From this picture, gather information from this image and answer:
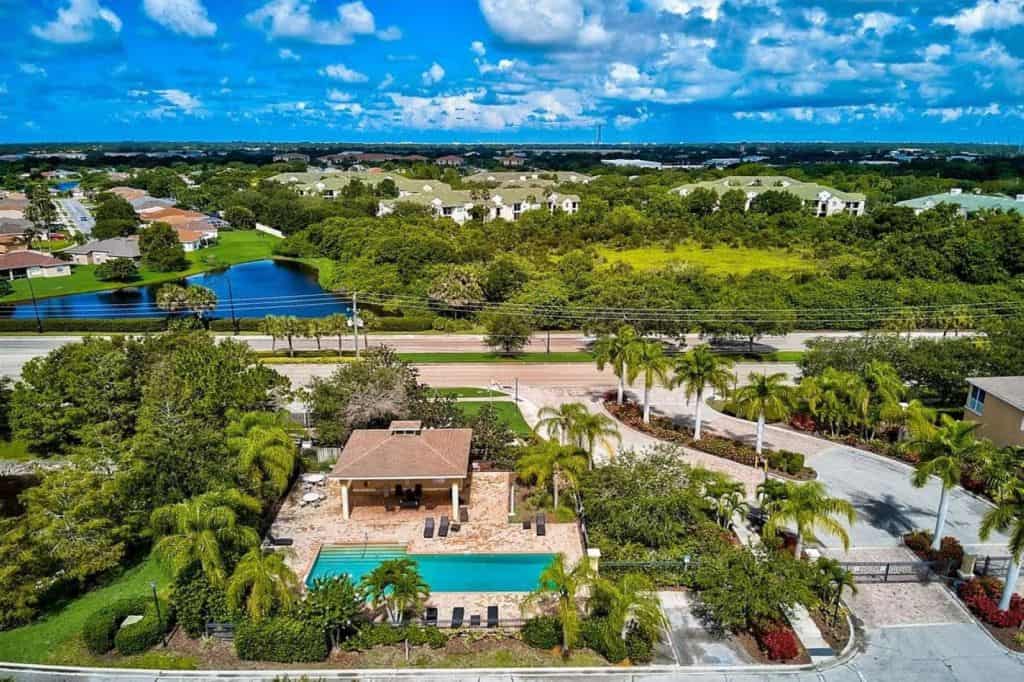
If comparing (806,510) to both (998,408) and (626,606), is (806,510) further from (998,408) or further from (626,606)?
(998,408)

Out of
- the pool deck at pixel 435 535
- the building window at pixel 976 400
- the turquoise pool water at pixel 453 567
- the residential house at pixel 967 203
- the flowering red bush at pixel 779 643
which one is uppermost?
the residential house at pixel 967 203

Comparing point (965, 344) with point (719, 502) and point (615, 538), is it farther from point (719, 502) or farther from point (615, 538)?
point (615, 538)

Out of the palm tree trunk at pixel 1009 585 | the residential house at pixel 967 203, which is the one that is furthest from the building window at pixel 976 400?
the residential house at pixel 967 203

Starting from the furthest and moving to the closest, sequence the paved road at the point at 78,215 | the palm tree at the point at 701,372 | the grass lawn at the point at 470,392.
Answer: the paved road at the point at 78,215, the grass lawn at the point at 470,392, the palm tree at the point at 701,372

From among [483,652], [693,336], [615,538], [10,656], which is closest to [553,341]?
[693,336]

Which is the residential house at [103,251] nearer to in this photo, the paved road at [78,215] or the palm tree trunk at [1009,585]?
the paved road at [78,215]

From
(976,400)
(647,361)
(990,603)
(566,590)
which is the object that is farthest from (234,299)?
(990,603)

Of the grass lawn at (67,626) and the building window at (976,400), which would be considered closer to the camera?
the grass lawn at (67,626)
